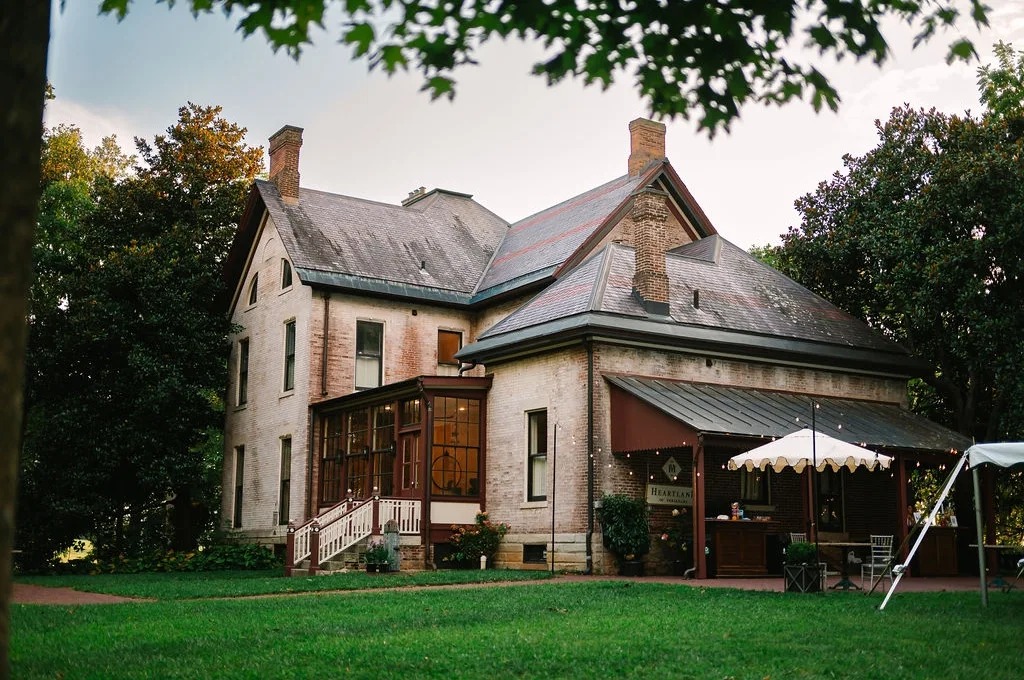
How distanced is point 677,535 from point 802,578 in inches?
217

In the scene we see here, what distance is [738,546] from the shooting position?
2031cm

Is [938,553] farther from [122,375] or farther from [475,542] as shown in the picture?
[122,375]

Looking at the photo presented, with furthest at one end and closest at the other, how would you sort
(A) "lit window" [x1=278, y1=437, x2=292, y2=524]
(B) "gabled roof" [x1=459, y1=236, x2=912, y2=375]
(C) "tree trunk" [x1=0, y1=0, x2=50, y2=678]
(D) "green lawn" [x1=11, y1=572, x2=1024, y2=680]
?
(A) "lit window" [x1=278, y1=437, x2=292, y2=524] → (B) "gabled roof" [x1=459, y1=236, x2=912, y2=375] → (D) "green lawn" [x1=11, y1=572, x2=1024, y2=680] → (C) "tree trunk" [x1=0, y1=0, x2=50, y2=678]

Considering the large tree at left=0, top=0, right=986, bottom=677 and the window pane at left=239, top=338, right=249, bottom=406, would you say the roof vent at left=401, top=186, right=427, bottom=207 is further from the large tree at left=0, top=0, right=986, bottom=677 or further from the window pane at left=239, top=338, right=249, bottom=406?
the large tree at left=0, top=0, right=986, bottom=677

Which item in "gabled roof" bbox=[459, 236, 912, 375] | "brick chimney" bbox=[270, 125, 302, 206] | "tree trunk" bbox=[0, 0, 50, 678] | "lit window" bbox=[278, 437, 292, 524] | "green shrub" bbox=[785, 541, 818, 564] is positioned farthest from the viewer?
"brick chimney" bbox=[270, 125, 302, 206]

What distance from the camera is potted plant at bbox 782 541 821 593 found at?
15867 mm

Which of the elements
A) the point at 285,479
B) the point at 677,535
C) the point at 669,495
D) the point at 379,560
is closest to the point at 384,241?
the point at 285,479

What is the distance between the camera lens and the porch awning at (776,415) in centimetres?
2027

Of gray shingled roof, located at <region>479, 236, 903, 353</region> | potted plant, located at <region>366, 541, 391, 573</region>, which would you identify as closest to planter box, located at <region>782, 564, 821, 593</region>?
gray shingled roof, located at <region>479, 236, 903, 353</region>

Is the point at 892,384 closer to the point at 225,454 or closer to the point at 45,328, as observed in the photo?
the point at 225,454

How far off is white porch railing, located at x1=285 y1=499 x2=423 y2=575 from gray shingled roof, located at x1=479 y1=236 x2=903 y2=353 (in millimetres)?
4308

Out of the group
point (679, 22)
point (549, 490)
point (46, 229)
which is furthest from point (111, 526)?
point (679, 22)

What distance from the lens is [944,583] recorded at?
19125 mm

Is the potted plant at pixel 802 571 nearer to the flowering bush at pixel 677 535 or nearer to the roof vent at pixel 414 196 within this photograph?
the flowering bush at pixel 677 535
